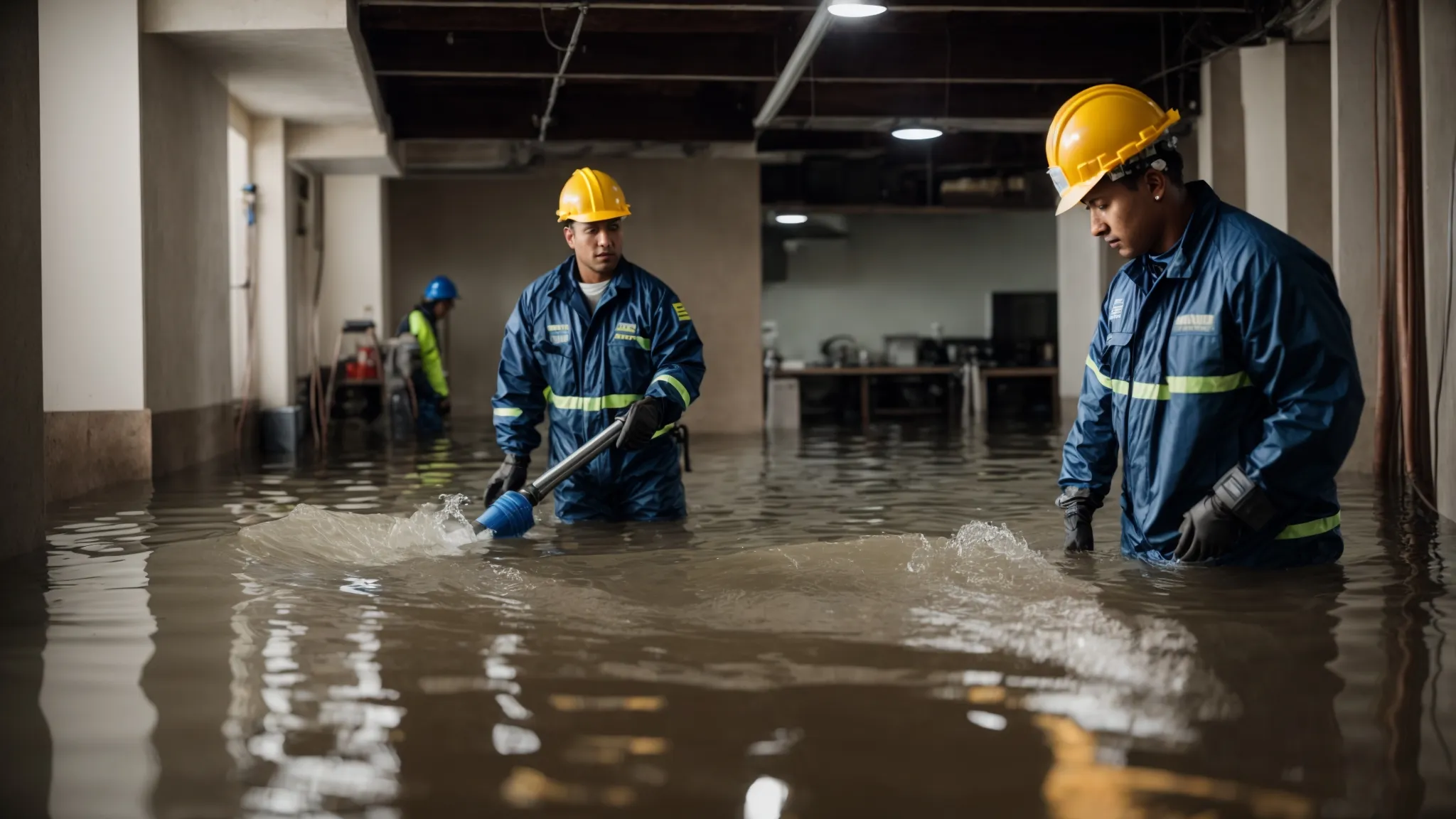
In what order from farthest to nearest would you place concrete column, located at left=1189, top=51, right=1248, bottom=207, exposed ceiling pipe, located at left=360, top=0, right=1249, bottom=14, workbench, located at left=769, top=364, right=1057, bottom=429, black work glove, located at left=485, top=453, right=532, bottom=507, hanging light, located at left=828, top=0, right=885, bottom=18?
workbench, located at left=769, top=364, right=1057, bottom=429
concrete column, located at left=1189, top=51, right=1248, bottom=207
exposed ceiling pipe, located at left=360, top=0, right=1249, bottom=14
hanging light, located at left=828, top=0, right=885, bottom=18
black work glove, located at left=485, top=453, right=532, bottom=507

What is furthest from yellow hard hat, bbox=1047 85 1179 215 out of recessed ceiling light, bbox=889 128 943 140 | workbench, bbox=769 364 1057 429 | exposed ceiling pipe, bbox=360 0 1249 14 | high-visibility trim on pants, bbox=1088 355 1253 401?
workbench, bbox=769 364 1057 429

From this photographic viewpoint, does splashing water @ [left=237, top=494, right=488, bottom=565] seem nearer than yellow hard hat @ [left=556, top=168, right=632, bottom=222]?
Yes

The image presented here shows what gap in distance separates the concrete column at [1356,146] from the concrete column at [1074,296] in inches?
324

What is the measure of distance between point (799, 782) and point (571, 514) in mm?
3536

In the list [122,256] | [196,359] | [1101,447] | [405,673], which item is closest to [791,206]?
[196,359]

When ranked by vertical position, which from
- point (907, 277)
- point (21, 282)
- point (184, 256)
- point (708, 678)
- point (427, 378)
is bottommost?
point (708, 678)

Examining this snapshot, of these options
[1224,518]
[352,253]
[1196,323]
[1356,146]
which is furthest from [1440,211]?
[352,253]

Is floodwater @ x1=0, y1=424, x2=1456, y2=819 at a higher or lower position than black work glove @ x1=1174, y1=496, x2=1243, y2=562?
lower

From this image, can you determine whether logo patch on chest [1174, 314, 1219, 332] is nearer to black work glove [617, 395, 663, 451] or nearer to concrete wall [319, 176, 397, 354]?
black work glove [617, 395, 663, 451]

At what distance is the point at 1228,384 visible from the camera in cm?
358

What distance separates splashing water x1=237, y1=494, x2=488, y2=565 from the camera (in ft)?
15.5

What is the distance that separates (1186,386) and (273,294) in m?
10.5

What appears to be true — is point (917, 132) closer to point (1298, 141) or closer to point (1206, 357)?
point (1298, 141)

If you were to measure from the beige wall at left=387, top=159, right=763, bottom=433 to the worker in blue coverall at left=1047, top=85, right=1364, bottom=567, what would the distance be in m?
12.0
